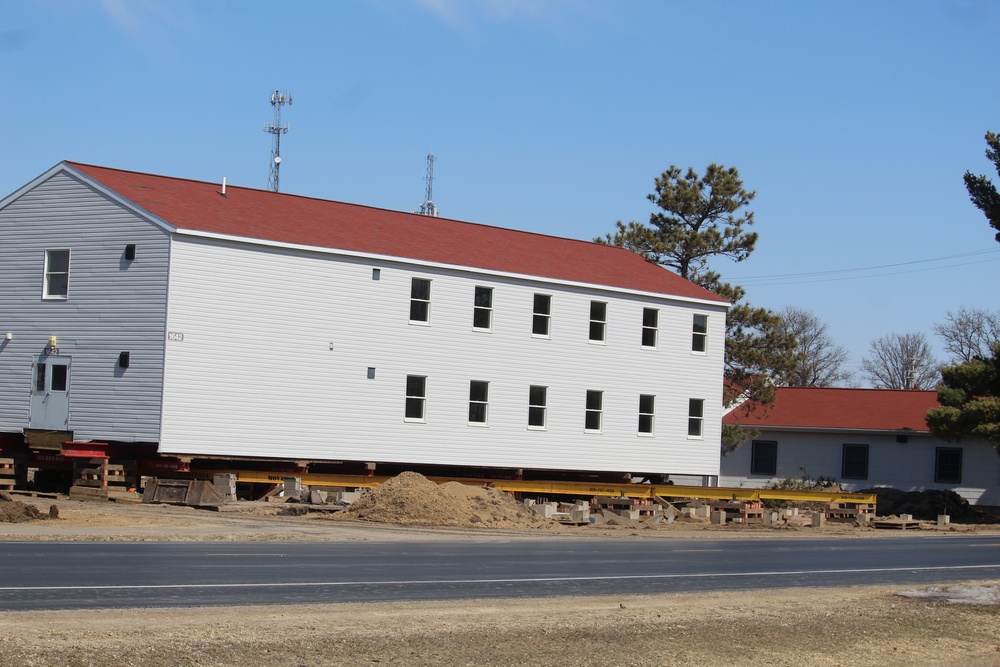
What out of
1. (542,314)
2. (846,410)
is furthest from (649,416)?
(846,410)

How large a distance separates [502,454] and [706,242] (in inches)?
845

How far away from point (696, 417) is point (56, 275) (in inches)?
826

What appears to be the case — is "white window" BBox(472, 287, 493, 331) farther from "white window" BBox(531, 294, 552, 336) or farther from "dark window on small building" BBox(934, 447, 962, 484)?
"dark window on small building" BBox(934, 447, 962, 484)

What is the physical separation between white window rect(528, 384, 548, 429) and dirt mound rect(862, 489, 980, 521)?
13128mm

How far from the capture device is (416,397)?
116 ft

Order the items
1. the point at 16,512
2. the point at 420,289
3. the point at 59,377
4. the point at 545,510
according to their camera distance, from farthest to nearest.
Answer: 1. the point at 420,289
2. the point at 59,377
3. the point at 545,510
4. the point at 16,512

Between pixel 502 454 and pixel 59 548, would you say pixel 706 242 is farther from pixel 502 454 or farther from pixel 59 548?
pixel 59 548

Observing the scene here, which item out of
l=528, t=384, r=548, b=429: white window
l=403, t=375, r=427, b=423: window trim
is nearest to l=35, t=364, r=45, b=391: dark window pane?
l=403, t=375, r=427, b=423: window trim

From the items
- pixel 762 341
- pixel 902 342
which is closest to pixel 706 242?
pixel 762 341

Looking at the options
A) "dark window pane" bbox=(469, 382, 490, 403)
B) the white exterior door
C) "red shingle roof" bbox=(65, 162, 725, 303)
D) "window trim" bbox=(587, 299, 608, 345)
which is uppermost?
"red shingle roof" bbox=(65, 162, 725, 303)

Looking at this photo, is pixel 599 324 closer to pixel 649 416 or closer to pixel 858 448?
pixel 649 416

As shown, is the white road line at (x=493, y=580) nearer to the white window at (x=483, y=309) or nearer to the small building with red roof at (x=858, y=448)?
the white window at (x=483, y=309)

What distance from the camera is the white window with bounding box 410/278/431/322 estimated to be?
3534 centimetres

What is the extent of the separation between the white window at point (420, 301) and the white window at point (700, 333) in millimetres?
10823
